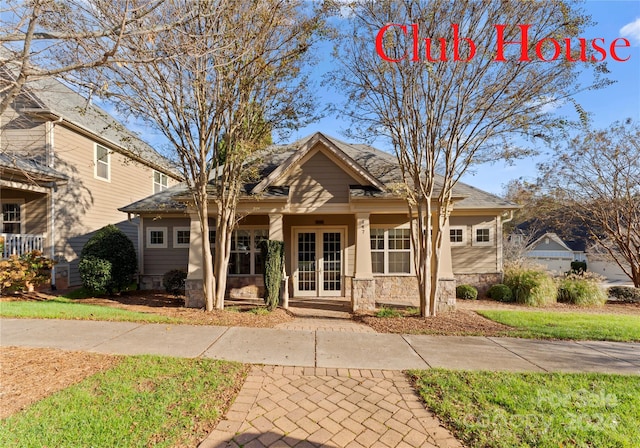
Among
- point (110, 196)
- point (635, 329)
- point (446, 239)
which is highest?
point (110, 196)

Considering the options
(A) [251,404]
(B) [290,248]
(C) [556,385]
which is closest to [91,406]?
(A) [251,404]

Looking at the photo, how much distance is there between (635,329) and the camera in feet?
21.2

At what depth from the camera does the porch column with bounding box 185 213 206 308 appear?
8.20 m

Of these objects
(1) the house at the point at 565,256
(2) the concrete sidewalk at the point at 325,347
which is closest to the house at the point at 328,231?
(2) the concrete sidewalk at the point at 325,347

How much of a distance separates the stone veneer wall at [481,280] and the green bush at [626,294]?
4497 millimetres

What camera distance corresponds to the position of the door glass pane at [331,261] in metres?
10.1

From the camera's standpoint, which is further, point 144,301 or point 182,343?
A: point 144,301

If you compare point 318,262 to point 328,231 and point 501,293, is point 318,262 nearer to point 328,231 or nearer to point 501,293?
point 328,231

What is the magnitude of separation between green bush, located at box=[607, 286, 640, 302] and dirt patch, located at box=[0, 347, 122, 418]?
633 inches

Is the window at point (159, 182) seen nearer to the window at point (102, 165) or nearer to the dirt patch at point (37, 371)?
the window at point (102, 165)

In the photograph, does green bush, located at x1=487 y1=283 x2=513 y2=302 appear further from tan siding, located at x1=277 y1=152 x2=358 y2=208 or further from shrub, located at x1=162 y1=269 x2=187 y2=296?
shrub, located at x1=162 y1=269 x2=187 y2=296

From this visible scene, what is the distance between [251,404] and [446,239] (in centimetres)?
709

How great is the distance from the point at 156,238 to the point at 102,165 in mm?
5156

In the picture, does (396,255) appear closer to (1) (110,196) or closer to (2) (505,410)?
(2) (505,410)
